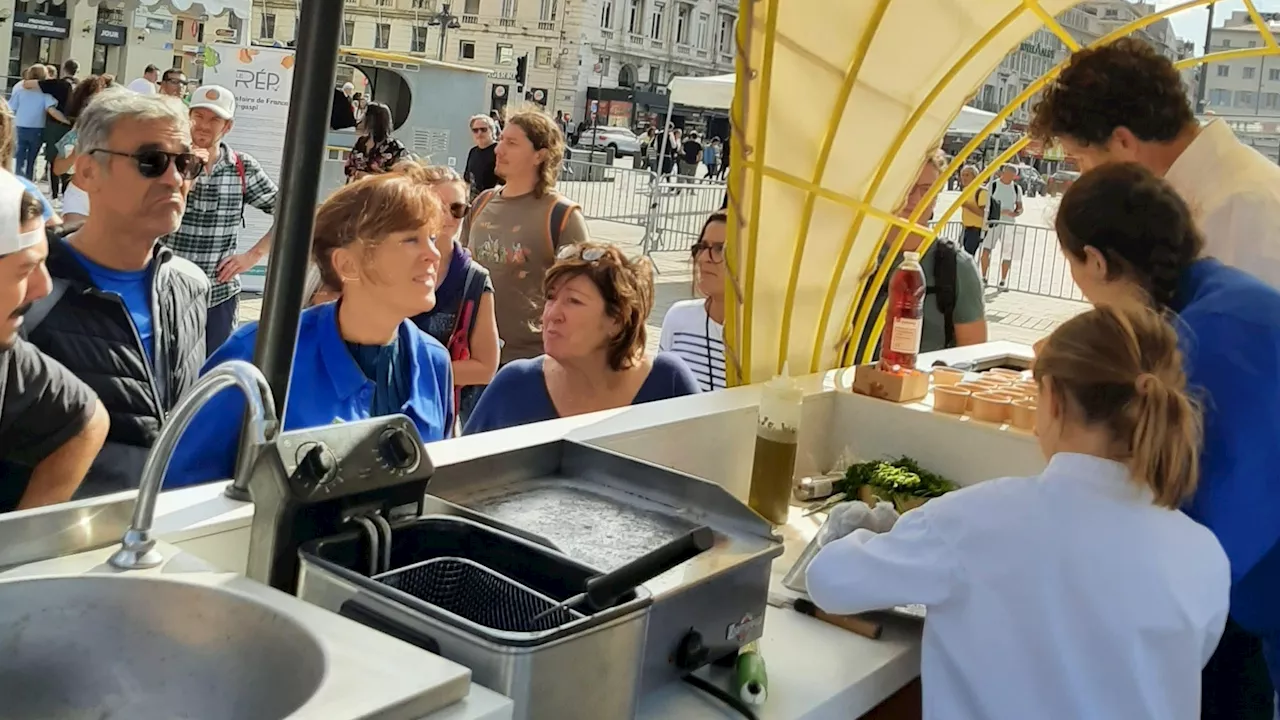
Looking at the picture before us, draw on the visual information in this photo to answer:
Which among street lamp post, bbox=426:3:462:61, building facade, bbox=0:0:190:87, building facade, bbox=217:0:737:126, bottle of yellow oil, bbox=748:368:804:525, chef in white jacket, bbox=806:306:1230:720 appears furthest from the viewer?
building facade, bbox=217:0:737:126

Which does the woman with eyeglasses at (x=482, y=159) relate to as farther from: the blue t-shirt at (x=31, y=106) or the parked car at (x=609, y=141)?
the parked car at (x=609, y=141)

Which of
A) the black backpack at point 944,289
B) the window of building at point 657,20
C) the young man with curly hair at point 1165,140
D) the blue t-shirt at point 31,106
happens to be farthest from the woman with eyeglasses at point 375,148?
the window of building at point 657,20

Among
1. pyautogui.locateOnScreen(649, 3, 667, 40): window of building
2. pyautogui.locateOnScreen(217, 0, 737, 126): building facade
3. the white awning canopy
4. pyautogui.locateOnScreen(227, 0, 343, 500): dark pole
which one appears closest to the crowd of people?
pyautogui.locateOnScreen(227, 0, 343, 500): dark pole

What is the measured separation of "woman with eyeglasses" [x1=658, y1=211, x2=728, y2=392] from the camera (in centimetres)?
440

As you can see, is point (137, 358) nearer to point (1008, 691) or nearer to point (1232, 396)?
point (1008, 691)

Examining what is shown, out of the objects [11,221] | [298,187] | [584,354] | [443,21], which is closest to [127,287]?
[11,221]

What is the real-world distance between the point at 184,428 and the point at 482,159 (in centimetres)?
848

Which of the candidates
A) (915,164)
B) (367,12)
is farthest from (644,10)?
(915,164)

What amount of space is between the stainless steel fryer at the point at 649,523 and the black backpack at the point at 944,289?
2.53 meters

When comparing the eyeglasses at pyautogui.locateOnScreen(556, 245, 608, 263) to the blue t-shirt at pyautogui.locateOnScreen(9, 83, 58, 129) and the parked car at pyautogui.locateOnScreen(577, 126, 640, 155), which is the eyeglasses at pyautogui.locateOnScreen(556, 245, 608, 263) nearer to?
the blue t-shirt at pyautogui.locateOnScreen(9, 83, 58, 129)

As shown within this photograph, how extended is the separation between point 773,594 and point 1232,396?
955mm

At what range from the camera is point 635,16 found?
241 feet

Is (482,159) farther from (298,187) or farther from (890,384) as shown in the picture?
(298,187)

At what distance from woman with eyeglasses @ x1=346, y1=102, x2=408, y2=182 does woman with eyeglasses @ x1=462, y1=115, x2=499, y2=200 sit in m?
1.15
